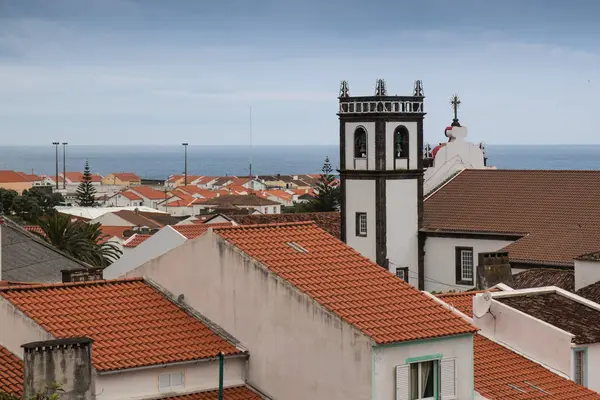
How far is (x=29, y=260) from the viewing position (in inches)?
1612

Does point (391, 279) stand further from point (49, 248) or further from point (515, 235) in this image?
point (515, 235)

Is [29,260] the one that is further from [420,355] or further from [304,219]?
[420,355]

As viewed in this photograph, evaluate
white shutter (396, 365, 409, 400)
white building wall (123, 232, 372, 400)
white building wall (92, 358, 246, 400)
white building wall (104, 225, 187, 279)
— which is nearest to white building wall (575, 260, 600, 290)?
white building wall (123, 232, 372, 400)

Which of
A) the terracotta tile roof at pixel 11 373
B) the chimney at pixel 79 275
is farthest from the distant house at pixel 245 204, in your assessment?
the terracotta tile roof at pixel 11 373

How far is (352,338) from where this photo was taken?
57.2ft

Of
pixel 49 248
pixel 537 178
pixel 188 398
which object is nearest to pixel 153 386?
pixel 188 398

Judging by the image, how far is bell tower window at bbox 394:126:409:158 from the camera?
171 ft

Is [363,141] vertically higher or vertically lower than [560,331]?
higher

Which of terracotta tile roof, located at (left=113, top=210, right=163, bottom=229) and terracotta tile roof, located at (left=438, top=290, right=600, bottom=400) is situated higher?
terracotta tile roof, located at (left=113, top=210, right=163, bottom=229)

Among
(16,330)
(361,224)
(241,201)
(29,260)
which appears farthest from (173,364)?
(241,201)

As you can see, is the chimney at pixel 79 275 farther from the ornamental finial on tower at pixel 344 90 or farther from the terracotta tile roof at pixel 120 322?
the ornamental finial on tower at pixel 344 90

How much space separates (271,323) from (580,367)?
5.99m

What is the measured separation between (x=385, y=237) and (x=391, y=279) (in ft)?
109

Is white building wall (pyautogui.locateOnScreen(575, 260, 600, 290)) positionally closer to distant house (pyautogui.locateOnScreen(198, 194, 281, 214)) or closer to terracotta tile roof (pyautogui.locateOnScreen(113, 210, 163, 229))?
terracotta tile roof (pyautogui.locateOnScreen(113, 210, 163, 229))
